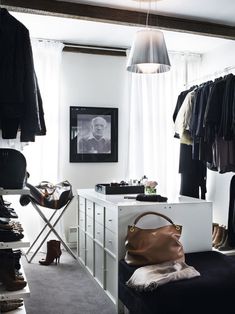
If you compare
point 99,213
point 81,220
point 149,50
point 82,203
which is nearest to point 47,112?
point 82,203

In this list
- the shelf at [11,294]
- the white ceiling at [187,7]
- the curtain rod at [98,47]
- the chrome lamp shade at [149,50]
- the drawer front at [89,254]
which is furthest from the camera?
the curtain rod at [98,47]

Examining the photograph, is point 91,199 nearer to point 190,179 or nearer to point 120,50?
Answer: point 190,179

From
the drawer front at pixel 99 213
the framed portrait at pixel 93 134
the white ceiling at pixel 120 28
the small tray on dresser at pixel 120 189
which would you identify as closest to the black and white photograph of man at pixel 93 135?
the framed portrait at pixel 93 134

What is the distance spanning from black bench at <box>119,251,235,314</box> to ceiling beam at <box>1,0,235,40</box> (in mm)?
2250

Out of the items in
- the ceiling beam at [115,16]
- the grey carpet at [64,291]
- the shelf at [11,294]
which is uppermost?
the ceiling beam at [115,16]

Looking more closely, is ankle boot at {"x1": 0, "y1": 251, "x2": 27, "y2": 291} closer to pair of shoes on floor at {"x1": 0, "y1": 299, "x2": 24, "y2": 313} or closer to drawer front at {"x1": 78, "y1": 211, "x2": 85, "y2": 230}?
pair of shoes on floor at {"x1": 0, "y1": 299, "x2": 24, "y2": 313}

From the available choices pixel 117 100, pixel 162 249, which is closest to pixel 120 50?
pixel 117 100

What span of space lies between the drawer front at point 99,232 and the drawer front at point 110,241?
101mm

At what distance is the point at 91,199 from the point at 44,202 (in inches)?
26.2

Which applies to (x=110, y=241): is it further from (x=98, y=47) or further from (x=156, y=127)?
(x=98, y=47)

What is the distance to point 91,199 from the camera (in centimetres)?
348

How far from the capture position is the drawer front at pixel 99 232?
3156mm

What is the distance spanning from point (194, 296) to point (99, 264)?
1.22 meters

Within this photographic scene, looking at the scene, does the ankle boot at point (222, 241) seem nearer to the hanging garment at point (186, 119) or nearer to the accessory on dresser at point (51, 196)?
the hanging garment at point (186, 119)
